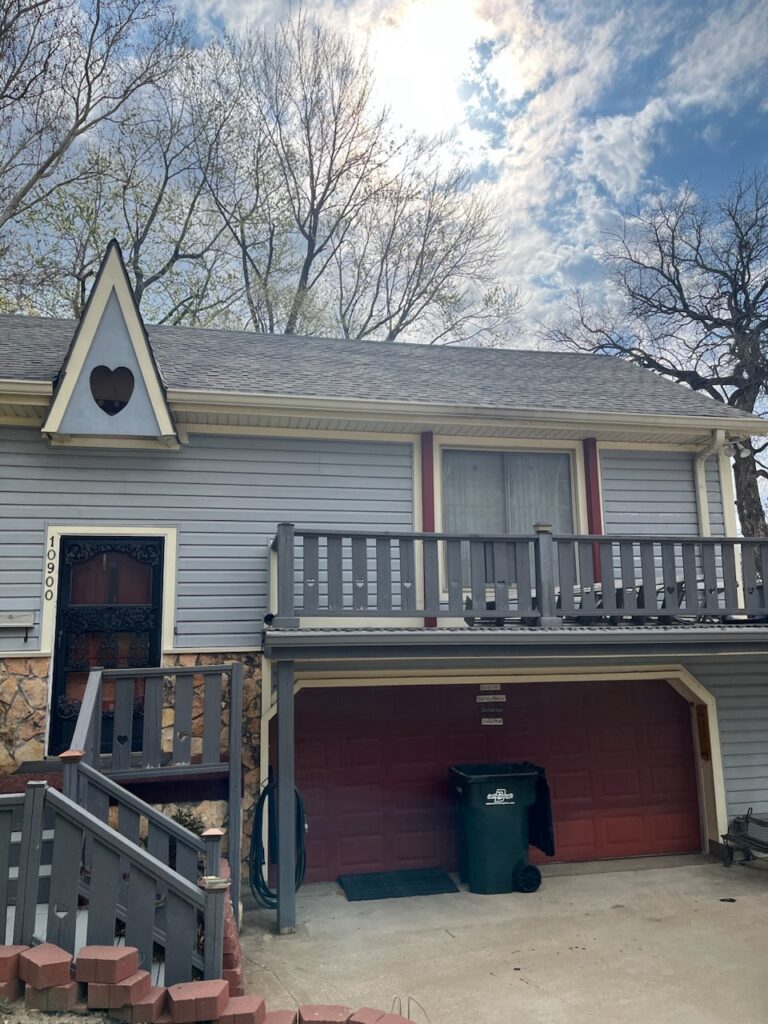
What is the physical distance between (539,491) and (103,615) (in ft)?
15.5

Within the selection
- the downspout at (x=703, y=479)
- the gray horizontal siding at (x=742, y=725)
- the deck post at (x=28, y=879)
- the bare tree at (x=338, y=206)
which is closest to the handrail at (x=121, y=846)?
the deck post at (x=28, y=879)

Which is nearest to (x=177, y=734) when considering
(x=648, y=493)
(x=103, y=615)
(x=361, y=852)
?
(x=103, y=615)

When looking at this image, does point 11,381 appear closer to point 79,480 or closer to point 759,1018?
point 79,480

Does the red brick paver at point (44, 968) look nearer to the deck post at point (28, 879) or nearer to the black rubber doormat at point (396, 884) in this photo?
the deck post at point (28, 879)

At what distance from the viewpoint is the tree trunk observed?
18344 millimetres

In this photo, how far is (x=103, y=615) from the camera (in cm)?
698

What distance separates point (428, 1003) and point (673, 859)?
4480mm

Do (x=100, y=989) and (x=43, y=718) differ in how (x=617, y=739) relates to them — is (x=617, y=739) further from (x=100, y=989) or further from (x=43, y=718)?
(x=100, y=989)

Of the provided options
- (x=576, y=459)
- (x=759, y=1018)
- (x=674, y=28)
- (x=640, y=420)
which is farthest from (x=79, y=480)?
(x=674, y=28)

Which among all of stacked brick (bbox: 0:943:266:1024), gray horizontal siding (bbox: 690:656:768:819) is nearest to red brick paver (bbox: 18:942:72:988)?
stacked brick (bbox: 0:943:266:1024)

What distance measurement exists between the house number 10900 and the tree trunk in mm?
16328

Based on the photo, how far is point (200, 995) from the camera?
3.49m

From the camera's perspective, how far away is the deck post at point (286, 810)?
5809 millimetres

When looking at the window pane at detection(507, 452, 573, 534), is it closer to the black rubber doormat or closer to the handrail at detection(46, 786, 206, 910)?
the black rubber doormat
